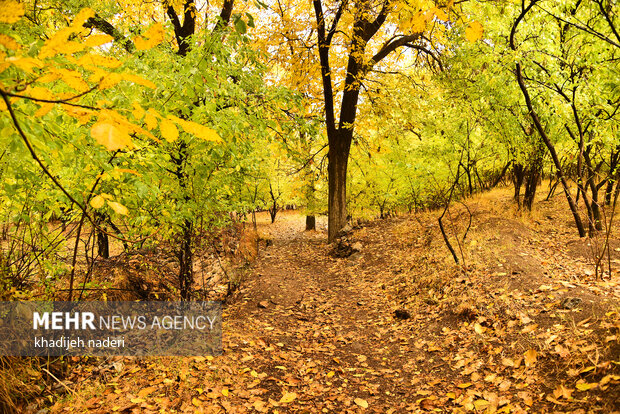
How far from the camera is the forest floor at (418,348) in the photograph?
3.05 metres

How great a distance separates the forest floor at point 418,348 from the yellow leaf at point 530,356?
0.05 feet

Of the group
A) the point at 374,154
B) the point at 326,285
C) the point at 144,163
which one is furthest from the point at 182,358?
the point at 374,154

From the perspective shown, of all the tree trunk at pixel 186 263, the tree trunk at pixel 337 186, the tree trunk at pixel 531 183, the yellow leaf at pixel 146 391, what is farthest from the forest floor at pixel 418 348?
the tree trunk at pixel 337 186

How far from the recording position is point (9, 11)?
0.82 m

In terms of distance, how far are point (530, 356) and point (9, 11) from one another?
4448 millimetres

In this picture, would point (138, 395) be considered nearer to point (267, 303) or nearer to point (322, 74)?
point (267, 303)

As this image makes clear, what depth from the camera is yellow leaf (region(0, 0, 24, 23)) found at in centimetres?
81

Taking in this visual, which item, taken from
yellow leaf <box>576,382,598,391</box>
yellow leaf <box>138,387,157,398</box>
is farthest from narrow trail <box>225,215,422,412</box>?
yellow leaf <box>576,382,598,391</box>

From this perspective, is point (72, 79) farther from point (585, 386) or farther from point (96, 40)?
point (585, 386)

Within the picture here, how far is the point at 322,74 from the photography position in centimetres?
1000

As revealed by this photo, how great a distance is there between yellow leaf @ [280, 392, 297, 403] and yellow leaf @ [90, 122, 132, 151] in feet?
11.2

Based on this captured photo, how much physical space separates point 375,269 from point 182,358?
5.31 m

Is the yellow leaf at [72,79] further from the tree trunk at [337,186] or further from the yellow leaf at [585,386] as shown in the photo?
the tree trunk at [337,186]

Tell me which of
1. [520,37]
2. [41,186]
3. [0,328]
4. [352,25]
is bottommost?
[0,328]
